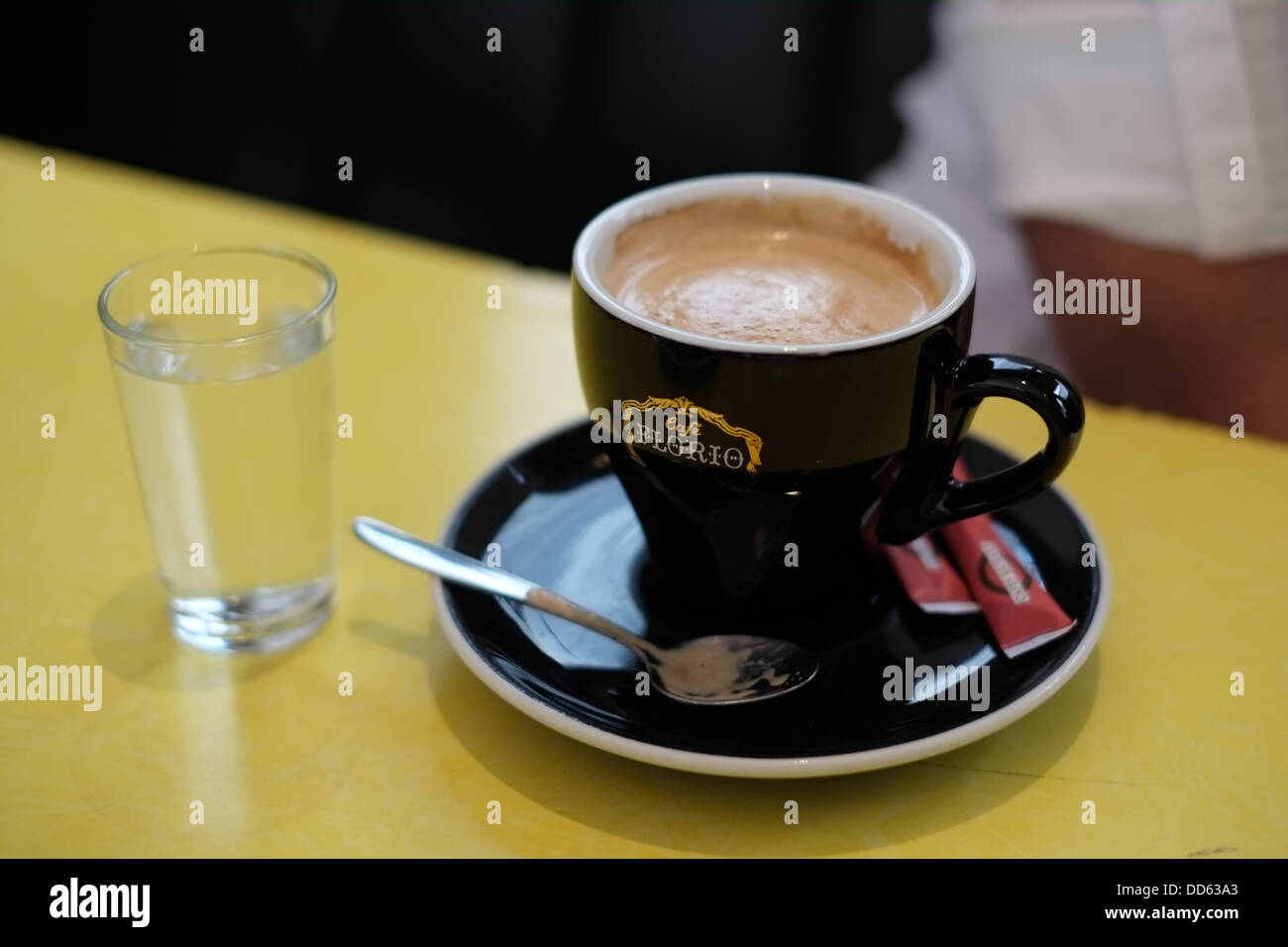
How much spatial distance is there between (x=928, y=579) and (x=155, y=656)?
0.43 meters

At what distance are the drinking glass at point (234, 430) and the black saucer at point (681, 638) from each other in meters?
0.09

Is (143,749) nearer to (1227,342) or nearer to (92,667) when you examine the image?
(92,667)

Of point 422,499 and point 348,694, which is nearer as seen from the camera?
point 348,694

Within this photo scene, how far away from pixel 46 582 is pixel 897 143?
1296mm

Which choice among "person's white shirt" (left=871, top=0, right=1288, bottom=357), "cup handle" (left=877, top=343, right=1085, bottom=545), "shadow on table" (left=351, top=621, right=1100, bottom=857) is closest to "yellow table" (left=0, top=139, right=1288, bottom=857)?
"shadow on table" (left=351, top=621, right=1100, bottom=857)

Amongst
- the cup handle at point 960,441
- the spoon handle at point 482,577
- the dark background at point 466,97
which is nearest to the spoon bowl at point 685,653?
the spoon handle at point 482,577

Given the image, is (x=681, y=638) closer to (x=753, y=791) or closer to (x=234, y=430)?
(x=753, y=791)

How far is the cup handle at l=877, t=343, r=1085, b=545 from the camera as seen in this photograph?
631mm

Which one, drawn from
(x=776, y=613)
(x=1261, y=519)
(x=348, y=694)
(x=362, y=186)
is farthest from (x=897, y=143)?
(x=348, y=694)

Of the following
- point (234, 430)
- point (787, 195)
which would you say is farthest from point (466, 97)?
point (234, 430)

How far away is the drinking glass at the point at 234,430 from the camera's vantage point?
650 millimetres

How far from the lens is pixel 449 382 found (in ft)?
3.22

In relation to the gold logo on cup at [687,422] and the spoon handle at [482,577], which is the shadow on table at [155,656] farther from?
the gold logo on cup at [687,422]

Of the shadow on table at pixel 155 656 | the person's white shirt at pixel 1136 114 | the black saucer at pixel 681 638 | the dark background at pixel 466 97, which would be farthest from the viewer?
the dark background at pixel 466 97
